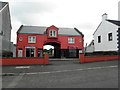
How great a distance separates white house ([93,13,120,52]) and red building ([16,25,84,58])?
8367 millimetres

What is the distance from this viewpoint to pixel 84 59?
76.0 feet

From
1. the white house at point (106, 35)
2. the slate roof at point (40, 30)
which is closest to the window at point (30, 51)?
the slate roof at point (40, 30)

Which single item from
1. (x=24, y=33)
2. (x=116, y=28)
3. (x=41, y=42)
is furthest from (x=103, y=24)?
(x=24, y=33)

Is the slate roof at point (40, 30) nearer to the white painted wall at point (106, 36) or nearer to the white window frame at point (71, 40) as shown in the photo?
the white window frame at point (71, 40)

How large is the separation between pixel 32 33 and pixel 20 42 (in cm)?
321

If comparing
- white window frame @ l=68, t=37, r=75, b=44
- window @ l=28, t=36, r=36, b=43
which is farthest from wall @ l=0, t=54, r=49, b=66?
white window frame @ l=68, t=37, r=75, b=44

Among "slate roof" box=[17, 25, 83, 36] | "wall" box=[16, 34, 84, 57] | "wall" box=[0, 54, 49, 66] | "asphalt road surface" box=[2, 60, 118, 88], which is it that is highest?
"slate roof" box=[17, 25, 83, 36]

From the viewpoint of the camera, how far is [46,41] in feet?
137

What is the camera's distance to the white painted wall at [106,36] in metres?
29.6

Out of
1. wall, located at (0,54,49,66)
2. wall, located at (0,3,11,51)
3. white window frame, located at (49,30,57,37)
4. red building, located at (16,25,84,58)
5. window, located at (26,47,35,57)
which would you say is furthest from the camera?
white window frame, located at (49,30,57,37)

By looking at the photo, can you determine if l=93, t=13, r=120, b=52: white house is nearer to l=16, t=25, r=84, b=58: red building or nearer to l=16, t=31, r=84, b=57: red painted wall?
l=16, t=31, r=84, b=57: red painted wall

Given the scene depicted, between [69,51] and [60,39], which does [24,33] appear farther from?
[69,51]

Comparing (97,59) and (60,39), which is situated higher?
(60,39)

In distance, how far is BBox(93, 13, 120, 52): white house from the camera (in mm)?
29739
